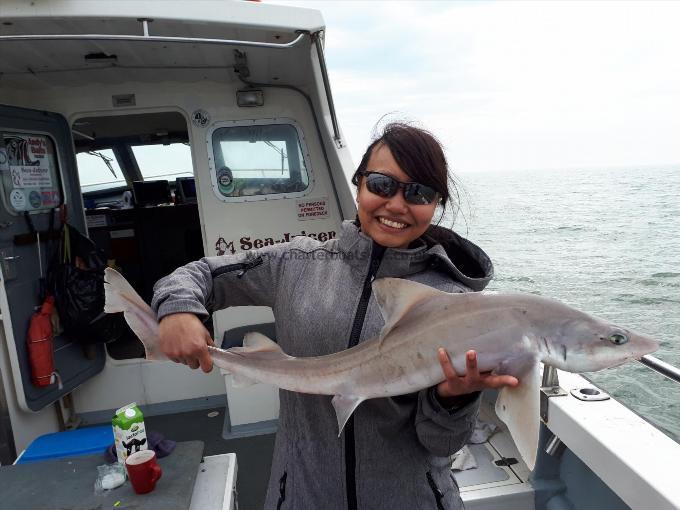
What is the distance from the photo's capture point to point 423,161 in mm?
1540

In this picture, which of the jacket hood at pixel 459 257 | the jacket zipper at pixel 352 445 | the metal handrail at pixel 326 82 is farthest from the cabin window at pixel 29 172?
the jacket hood at pixel 459 257

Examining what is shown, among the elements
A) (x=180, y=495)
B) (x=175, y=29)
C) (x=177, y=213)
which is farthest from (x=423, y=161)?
(x=177, y=213)

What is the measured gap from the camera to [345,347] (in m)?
1.58

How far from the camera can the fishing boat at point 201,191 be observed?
2.78 m

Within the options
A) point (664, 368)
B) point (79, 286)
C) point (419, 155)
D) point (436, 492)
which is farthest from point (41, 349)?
point (664, 368)

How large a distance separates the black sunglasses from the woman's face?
1 cm

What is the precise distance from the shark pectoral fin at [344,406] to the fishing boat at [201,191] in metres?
1.19

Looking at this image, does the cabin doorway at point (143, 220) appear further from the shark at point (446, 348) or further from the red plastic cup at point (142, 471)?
the shark at point (446, 348)

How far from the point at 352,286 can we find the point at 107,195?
8.67 metres

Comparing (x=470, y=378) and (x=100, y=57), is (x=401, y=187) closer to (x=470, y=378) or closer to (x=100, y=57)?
(x=470, y=378)

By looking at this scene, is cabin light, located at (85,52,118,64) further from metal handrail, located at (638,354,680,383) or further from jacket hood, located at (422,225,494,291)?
metal handrail, located at (638,354,680,383)

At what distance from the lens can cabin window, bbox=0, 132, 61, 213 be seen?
3.61m

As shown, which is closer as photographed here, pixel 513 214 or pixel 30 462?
pixel 30 462

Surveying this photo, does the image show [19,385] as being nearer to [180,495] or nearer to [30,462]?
[30,462]
